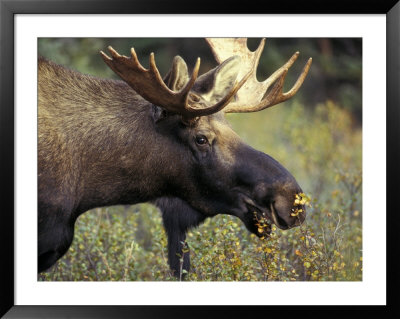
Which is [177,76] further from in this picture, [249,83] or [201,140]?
[249,83]

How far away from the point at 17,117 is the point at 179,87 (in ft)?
3.63

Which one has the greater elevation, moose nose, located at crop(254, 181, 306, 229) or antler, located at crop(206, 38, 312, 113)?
antler, located at crop(206, 38, 312, 113)

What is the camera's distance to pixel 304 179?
9.33m

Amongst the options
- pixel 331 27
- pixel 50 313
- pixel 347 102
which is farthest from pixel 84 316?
pixel 347 102

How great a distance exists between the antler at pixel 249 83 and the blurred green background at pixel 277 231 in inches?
26.1

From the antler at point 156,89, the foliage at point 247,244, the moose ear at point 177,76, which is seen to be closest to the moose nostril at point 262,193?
the foliage at point 247,244

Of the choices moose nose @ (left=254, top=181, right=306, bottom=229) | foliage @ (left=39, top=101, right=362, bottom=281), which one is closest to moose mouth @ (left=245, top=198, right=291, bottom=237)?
moose nose @ (left=254, top=181, right=306, bottom=229)

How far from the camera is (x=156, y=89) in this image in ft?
16.2

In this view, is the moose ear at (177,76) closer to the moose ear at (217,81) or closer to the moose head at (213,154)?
the moose head at (213,154)

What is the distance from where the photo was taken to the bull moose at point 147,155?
5.04m

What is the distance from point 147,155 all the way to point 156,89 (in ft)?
1.70

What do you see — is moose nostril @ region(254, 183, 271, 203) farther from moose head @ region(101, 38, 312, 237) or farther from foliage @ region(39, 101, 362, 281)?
foliage @ region(39, 101, 362, 281)

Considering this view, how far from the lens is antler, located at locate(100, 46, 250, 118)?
4812mm

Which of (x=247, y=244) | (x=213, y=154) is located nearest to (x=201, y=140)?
(x=213, y=154)
